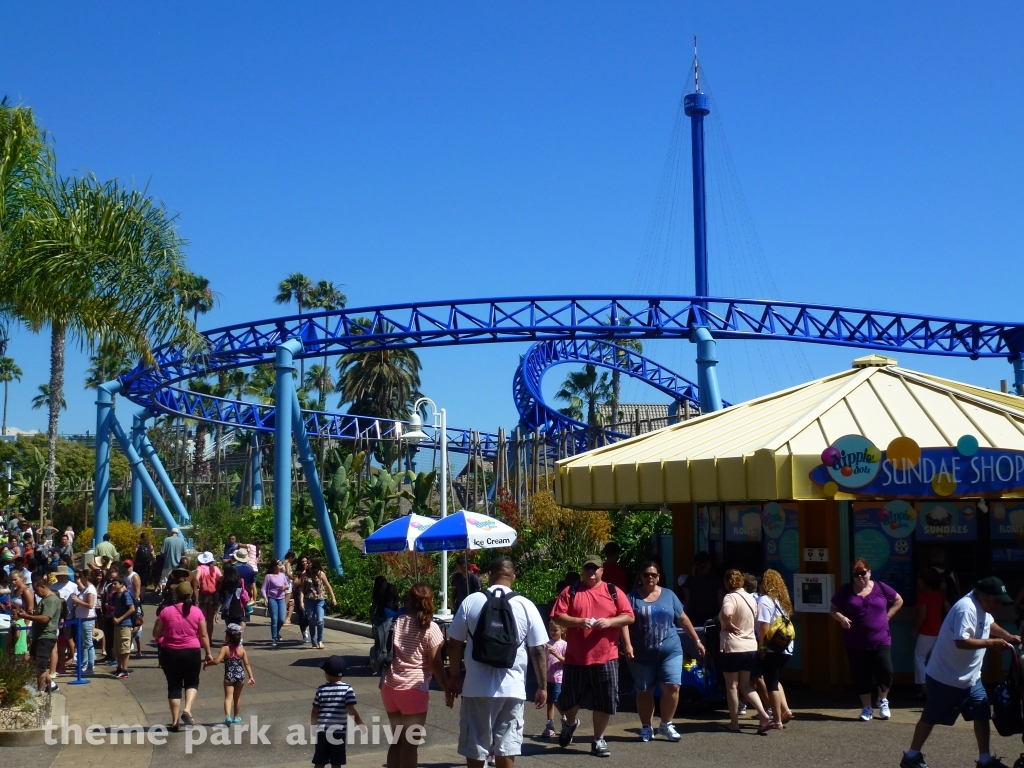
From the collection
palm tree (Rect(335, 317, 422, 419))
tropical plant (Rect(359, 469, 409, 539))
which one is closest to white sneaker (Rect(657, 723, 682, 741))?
tropical plant (Rect(359, 469, 409, 539))

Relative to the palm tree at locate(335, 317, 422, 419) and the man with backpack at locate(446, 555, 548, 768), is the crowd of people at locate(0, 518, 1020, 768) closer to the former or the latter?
the man with backpack at locate(446, 555, 548, 768)

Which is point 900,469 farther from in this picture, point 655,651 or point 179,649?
point 179,649

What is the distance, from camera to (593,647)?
350 inches

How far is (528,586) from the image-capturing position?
19.7 m

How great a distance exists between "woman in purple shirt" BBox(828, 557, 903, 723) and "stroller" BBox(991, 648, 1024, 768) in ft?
8.18

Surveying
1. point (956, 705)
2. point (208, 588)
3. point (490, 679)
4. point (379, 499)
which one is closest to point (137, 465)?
point (379, 499)

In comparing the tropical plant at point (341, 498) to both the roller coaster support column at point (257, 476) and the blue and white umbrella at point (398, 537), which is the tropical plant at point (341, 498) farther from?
the blue and white umbrella at point (398, 537)

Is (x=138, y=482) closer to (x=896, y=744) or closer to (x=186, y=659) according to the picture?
(x=186, y=659)

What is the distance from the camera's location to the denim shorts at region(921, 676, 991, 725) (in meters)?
7.56

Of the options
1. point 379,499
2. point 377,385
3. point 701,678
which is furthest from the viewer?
point 377,385

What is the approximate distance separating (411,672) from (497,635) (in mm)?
689

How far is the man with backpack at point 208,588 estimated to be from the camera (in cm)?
1658

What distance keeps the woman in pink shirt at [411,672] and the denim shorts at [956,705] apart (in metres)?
3.44

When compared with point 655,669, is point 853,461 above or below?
above
